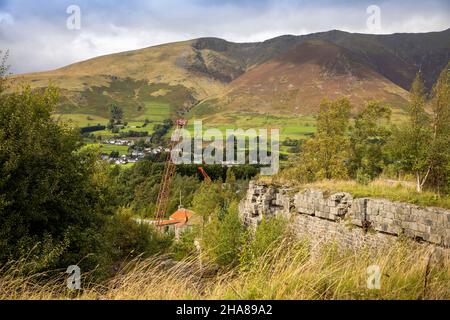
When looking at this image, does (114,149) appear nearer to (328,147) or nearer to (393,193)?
(328,147)

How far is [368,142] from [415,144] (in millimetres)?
10370

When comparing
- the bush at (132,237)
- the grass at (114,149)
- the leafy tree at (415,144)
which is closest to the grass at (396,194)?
the leafy tree at (415,144)

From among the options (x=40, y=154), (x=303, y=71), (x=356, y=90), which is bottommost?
(x=40, y=154)

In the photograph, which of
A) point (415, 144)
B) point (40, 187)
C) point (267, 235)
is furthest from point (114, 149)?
point (40, 187)

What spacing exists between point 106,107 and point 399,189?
191566 mm

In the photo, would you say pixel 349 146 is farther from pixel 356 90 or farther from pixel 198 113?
pixel 198 113

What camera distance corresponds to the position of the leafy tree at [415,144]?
57.3ft

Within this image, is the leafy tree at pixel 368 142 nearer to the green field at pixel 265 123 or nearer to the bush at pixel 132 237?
the bush at pixel 132 237

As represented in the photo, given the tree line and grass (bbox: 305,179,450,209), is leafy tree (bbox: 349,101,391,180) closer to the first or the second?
the tree line

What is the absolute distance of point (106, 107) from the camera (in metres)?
190

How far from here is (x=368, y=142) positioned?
28.3 m

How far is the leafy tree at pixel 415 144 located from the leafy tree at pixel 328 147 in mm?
5923

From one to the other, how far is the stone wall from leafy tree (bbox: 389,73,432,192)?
18.9ft

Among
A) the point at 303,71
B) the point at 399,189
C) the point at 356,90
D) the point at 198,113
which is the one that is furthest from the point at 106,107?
the point at 399,189
